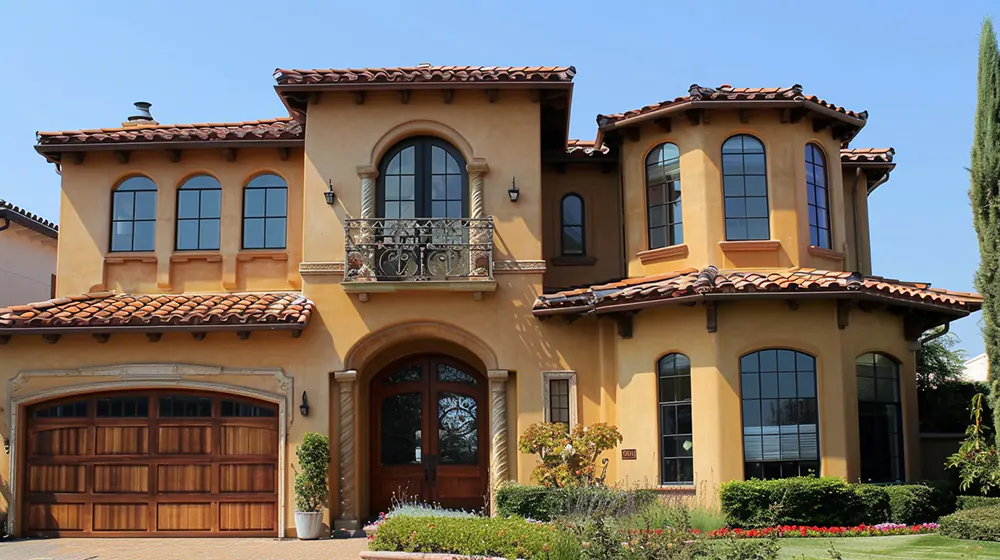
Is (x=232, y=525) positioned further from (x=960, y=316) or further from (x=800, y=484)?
(x=960, y=316)

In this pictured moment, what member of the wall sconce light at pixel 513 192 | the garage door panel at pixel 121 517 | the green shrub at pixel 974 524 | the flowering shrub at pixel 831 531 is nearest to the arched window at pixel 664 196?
the wall sconce light at pixel 513 192

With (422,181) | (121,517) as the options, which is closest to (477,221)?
(422,181)

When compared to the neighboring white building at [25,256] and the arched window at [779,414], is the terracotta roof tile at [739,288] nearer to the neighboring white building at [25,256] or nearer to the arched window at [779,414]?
the arched window at [779,414]

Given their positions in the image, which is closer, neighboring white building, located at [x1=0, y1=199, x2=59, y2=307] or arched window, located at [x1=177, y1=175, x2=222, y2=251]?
arched window, located at [x1=177, y1=175, x2=222, y2=251]

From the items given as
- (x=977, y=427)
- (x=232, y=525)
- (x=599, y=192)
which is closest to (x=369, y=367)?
(x=232, y=525)

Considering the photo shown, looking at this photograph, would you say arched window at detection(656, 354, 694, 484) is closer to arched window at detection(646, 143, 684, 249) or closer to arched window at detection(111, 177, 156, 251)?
arched window at detection(646, 143, 684, 249)

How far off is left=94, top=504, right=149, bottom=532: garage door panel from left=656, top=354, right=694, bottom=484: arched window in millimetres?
9548

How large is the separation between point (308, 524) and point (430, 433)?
3.29 m

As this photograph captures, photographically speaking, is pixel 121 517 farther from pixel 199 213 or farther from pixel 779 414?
pixel 779 414

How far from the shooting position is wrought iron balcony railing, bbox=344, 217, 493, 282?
1883 centimetres

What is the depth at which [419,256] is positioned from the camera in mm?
18859

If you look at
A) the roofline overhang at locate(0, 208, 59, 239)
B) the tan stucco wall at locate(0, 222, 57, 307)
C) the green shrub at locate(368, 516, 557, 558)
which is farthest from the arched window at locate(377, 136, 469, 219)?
the tan stucco wall at locate(0, 222, 57, 307)

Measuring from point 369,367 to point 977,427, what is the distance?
36.2 ft

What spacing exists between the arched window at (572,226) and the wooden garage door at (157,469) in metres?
6.77
